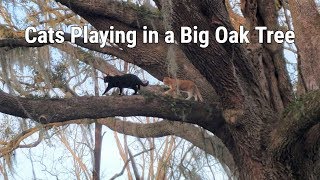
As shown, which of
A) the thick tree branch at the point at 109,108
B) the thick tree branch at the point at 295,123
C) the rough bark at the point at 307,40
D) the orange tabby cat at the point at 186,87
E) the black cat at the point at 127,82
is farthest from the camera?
the black cat at the point at 127,82

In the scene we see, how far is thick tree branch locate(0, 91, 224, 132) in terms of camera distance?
6.07 meters

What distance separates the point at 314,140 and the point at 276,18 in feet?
4.91

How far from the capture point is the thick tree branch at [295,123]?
5.40 meters

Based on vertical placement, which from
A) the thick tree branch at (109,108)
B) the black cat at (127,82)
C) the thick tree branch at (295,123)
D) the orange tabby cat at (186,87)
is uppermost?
the black cat at (127,82)

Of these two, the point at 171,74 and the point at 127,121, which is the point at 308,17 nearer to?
the point at 171,74

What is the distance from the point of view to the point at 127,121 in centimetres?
969

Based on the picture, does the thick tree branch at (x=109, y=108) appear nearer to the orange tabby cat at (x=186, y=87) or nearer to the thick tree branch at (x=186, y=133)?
the orange tabby cat at (x=186, y=87)

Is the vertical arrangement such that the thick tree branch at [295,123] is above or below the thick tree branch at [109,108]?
below

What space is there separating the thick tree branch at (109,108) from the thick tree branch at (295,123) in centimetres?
73

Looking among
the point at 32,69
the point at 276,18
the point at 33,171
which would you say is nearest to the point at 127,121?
the point at 33,171

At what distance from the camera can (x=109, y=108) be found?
20.4ft

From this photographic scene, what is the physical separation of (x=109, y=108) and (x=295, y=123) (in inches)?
71.3

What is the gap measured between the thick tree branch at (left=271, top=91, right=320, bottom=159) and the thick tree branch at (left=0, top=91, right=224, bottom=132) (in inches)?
28.9

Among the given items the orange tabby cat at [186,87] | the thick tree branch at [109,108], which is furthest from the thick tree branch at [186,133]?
the thick tree branch at [109,108]
